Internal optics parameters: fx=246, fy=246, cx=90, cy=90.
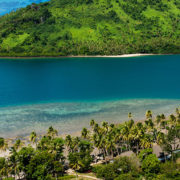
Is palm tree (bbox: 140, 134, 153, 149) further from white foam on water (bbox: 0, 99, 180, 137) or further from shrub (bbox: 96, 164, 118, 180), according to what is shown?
white foam on water (bbox: 0, 99, 180, 137)

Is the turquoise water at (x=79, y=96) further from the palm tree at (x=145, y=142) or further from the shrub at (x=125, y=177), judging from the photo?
the shrub at (x=125, y=177)

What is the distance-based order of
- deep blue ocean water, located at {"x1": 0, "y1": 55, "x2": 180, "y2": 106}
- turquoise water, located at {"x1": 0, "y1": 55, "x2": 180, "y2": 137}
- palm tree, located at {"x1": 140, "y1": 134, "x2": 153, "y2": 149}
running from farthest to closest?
deep blue ocean water, located at {"x1": 0, "y1": 55, "x2": 180, "y2": 106}, turquoise water, located at {"x1": 0, "y1": 55, "x2": 180, "y2": 137}, palm tree, located at {"x1": 140, "y1": 134, "x2": 153, "y2": 149}

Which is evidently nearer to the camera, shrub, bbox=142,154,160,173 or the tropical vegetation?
the tropical vegetation

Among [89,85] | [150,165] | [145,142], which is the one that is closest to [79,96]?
[89,85]

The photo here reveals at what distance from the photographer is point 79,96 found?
5340 inches

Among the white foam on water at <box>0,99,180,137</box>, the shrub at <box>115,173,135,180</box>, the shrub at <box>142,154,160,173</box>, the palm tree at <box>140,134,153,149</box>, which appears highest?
the white foam on water at <box>0,99,180,137</box>

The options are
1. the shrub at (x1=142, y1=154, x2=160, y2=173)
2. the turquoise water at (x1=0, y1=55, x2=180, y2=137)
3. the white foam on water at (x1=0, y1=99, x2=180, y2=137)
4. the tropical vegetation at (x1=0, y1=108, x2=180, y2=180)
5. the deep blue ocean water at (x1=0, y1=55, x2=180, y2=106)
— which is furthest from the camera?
the deep blue ocean water at (x1=0, y1=55, x2=180, y2=106)

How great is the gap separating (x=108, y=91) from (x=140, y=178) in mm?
85617

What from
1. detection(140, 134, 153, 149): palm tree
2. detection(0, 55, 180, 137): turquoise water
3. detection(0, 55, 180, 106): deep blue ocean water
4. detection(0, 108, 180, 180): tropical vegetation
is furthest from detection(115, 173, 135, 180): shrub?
detection(0, 55, 180, 106): deep blue ocean water

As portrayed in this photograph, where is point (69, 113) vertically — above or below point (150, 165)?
above

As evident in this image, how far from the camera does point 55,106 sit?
121 metres

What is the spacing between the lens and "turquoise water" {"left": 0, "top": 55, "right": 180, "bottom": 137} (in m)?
104

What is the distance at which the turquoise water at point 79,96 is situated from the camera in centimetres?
10419

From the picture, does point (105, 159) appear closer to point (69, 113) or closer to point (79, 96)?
point (69, 113)
